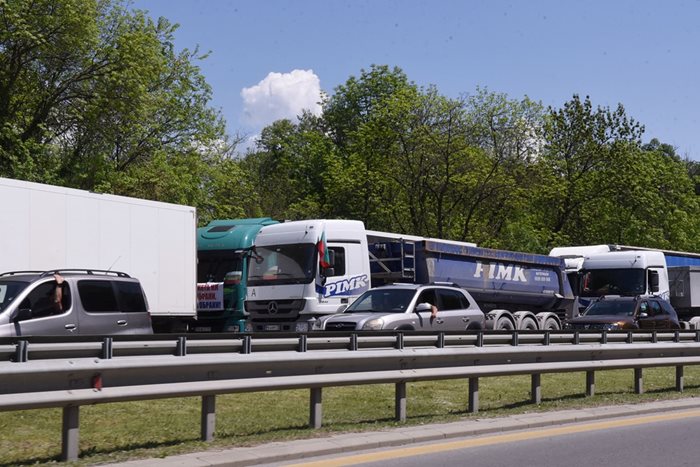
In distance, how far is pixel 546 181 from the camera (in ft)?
162

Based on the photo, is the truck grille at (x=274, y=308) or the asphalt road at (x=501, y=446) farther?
the truck grille at (x=274, y=308)

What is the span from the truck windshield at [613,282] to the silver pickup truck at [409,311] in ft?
41.2

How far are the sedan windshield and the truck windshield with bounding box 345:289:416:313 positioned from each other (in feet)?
26.5

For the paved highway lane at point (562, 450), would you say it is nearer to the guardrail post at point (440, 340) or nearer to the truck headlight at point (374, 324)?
the guardrail post at point (440, 340)

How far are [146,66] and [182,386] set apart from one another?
93.6 feet

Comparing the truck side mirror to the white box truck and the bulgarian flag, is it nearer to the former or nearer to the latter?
the bulgarian flag

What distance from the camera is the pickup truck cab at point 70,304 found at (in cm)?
1305

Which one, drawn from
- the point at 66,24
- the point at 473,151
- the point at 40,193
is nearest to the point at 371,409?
the point at 40,193

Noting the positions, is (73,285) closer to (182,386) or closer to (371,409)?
(371,409)

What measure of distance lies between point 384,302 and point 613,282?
15.4 m

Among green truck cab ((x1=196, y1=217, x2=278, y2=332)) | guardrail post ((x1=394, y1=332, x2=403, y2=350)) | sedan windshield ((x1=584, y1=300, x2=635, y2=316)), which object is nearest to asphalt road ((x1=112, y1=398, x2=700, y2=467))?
guardrail post ((x1=394, y1=332, x2=403, y2=350))

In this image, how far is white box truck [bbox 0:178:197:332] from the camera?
16.4 meters

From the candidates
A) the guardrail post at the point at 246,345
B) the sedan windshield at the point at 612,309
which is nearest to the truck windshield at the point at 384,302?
the sedan windshield at the point at 612,309

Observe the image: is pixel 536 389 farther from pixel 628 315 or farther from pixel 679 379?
pixel 628 315
